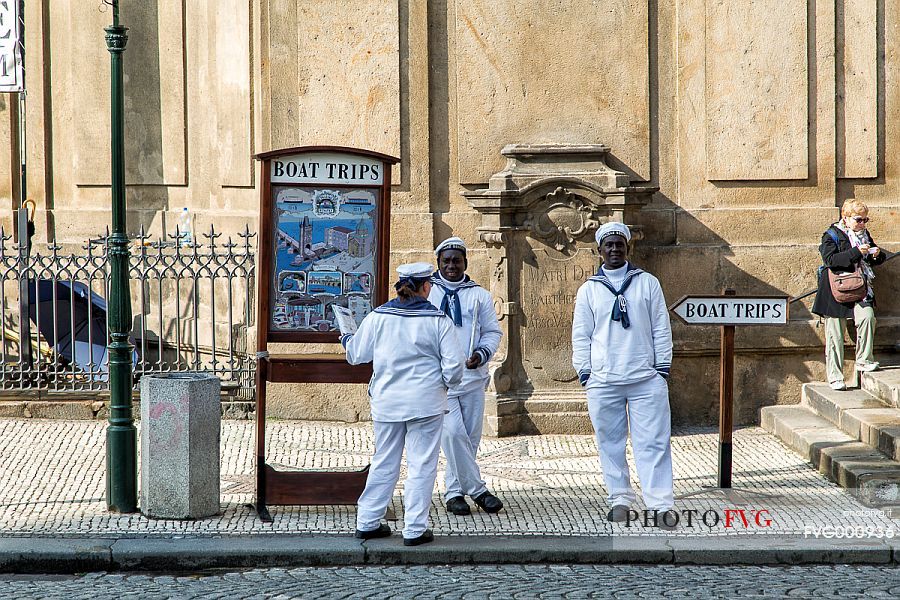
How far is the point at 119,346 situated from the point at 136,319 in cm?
552

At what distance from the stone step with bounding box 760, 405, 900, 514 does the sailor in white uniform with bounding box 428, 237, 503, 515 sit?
8.27 ft

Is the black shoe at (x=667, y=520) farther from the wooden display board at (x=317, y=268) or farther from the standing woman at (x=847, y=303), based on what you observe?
the standing woman at (x=847, y=303)

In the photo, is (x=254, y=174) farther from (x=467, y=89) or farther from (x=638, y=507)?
(x=638, y=507)

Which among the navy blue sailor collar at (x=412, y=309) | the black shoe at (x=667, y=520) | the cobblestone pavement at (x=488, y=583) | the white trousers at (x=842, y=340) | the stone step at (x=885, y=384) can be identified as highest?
the navy blue sailor collar at (x=412, y=309)

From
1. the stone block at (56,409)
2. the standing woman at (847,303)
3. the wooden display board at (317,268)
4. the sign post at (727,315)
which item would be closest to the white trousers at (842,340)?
the standing woman at (847,303)

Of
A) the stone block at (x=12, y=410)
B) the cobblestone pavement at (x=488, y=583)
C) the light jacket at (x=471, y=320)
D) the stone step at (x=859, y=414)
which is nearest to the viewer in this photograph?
the cobblestone pavement at (x=488, y=583)

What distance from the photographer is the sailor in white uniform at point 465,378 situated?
28.8 feet

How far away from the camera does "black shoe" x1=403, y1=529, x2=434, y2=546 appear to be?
7863 millimetres

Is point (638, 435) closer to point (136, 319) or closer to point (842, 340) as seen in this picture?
point (842, 340)

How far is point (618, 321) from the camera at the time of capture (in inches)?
334

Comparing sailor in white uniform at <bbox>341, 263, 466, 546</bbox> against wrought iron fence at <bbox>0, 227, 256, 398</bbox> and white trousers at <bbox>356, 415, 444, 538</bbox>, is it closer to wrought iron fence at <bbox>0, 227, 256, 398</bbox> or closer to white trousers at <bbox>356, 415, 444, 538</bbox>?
white trousers at <bbox>356, 415, 444, 538</bbox>

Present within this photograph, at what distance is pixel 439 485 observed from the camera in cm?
975

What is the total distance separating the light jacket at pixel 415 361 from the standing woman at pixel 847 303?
5.00 meters

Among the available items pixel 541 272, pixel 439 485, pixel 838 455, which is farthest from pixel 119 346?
pixel 838 455
